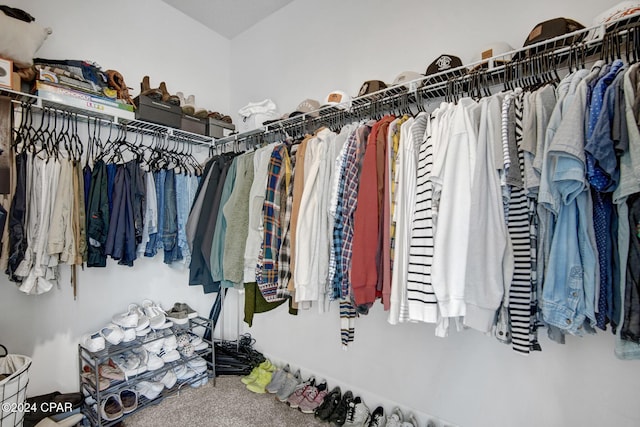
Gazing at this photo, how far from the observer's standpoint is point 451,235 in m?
0.97

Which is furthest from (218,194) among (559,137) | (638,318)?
(638,318)

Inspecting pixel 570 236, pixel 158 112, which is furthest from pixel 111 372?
pixel 570 236

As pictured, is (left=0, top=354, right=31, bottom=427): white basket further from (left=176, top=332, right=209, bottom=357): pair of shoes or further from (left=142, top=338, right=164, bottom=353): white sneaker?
(left=176, top=332, right=209, bottom=357): pair of shoes

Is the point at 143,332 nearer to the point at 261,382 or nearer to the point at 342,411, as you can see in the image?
the point at 261,382

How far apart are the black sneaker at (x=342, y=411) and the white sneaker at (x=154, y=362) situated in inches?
44.6

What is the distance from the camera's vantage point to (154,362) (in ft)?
6.28

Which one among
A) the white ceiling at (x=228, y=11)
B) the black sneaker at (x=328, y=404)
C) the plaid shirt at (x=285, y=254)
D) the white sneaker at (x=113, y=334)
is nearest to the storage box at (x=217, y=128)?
the white ceiling at (x=228, y=11)

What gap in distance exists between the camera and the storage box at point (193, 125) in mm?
2322

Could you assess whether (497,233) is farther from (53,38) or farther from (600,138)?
(53,38)

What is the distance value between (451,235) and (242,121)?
76.2 inches

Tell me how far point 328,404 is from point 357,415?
20 cm

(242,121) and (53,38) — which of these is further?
(242,121)

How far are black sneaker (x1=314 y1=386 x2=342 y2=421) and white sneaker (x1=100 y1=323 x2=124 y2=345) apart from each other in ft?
4.22

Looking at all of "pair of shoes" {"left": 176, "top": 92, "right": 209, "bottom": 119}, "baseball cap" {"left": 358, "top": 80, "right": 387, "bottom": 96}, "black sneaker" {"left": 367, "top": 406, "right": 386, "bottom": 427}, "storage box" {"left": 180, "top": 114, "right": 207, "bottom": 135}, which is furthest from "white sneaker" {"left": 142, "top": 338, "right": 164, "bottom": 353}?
"baseball cap" {"left": 358, "top": 80, "right": 387, "bottom": 96}
